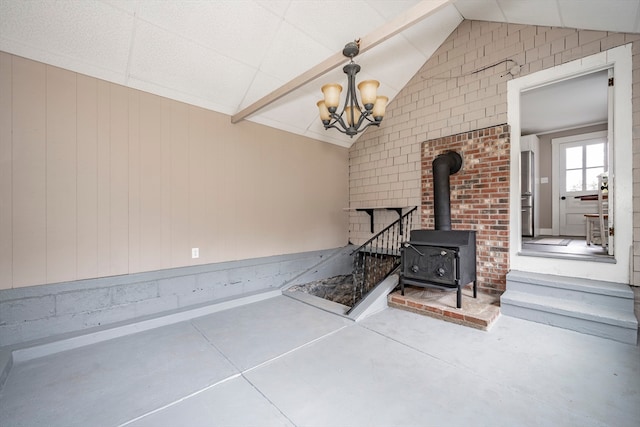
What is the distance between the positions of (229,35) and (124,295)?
2.97m

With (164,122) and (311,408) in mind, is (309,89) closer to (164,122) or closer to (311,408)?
(164,122)

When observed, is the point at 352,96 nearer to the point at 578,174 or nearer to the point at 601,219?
the point at 601,219

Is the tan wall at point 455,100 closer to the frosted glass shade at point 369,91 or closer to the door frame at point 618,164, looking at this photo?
the door frame at point 618,164

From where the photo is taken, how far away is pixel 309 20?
120 inches

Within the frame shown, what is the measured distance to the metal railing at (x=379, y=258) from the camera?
4.50 m

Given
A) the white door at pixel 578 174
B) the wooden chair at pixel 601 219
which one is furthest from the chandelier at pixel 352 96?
the white door at pixel 578 174

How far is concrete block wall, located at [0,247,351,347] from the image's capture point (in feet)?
7.84

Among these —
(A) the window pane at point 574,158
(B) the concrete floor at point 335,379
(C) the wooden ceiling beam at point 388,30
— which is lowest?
(B) the concrete floor at point 335,379

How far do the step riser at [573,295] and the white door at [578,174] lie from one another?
414cm

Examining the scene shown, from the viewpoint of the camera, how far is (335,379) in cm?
193

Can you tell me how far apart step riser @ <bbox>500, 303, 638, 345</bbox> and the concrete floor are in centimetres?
7

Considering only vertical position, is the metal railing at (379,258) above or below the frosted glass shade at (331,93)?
below

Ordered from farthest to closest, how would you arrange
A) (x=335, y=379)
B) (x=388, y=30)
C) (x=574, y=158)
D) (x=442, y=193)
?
(x=574, y=158)
(x=442, y=193)
(x=388, y=30)
(x=335, y=379)

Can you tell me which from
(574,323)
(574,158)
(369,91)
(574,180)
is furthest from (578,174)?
(369,91)
